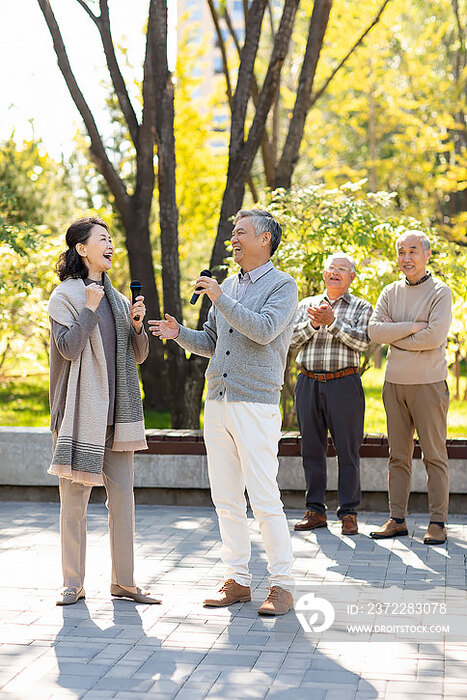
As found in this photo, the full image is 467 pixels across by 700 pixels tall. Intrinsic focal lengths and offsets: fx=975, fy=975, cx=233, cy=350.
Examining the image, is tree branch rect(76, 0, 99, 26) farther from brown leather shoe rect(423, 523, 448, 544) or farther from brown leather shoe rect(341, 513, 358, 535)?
brown leather shoe rect(423, 523, 448, 544)

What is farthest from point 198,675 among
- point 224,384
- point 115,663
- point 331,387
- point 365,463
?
point 365,463

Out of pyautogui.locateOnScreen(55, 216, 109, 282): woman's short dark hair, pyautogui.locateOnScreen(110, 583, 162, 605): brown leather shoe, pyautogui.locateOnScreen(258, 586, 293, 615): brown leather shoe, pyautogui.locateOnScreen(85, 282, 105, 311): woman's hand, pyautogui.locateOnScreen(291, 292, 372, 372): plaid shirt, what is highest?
pyautogui.locateOnScreen(55, 216, 109, 282): woman's short dark hair

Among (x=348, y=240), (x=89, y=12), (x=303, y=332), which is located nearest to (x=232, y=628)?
(x=303, y=332)

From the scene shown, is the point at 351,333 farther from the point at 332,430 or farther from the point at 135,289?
the point at 135,289

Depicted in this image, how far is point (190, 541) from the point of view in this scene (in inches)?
251

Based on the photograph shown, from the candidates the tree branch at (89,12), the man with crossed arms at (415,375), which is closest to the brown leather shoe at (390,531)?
the man with crossed arms at (415,375)

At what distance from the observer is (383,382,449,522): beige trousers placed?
6332mm

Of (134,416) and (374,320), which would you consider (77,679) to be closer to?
(134,416)

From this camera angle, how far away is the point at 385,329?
20.8 ft

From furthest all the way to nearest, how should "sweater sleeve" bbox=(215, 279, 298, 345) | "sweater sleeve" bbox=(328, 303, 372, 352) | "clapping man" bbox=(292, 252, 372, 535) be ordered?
1. "clapping man" bbox=(292, 252, 372, 535)
2. "sweater sleeve" bbox=(328, 303, 372, 352)
3. "sweater sleeve" bbox=(215, 279, 298, 345)

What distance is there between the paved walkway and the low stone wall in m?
0.80

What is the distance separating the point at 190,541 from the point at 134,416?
5.46 ft

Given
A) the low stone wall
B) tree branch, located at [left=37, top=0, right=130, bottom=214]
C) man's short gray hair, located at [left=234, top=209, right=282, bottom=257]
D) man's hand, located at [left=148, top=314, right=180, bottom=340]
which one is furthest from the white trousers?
tree branch, located at [left=37, top=0, right=130, bottom=214]

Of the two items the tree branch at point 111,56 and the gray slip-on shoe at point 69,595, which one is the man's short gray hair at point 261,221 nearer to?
the gray slip-on shoe at point 69,595
